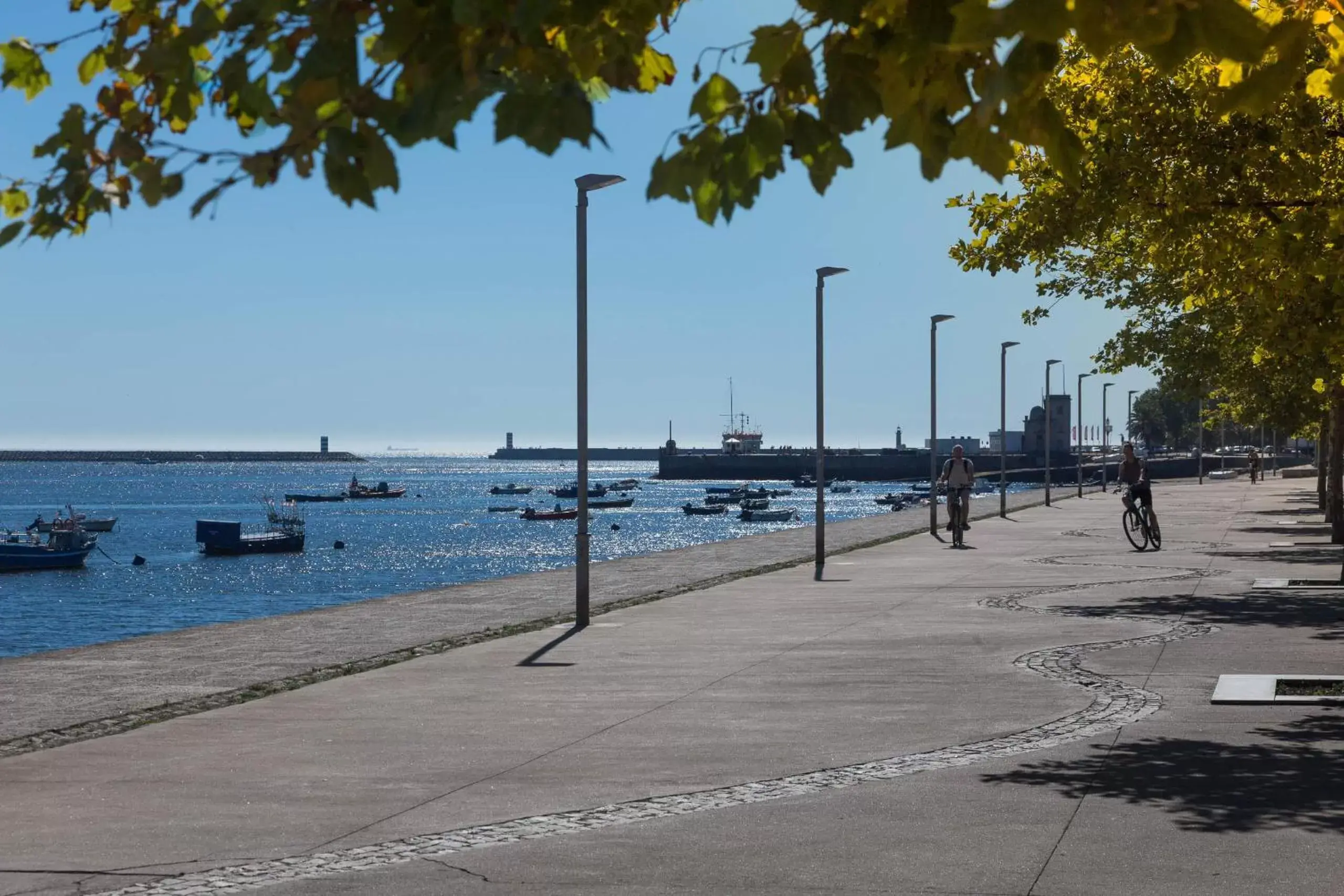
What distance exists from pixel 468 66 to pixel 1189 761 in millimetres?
6312

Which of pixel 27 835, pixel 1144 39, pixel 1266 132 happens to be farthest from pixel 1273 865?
pixel 1266 132

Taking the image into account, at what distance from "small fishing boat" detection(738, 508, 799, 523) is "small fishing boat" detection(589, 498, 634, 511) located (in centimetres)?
3236

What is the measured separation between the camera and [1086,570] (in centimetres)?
2436

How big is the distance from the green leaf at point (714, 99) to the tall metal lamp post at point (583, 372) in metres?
12.3

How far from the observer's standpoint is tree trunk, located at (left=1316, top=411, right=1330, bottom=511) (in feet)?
151

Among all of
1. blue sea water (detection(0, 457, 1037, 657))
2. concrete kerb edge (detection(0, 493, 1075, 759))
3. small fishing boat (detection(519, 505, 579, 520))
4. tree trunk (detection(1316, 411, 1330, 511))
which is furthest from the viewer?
small fishing boat (detection(519, 505, 579, 520))

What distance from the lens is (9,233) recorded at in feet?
15.2

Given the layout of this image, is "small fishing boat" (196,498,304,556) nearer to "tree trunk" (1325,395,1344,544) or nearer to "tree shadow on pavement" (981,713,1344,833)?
"tree trunk" (1325,395,1344,544)

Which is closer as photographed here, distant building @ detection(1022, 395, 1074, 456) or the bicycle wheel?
the bicycle wheel

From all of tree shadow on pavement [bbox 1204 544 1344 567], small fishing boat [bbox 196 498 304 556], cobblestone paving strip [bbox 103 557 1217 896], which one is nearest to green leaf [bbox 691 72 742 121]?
cobblestone paving strip [bbox 103 557 1217 896]

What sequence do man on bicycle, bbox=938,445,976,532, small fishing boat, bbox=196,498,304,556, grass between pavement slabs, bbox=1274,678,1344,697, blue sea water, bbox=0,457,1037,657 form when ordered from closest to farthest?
1. grass between pavement slabs, bbox=1274,678,1344,697
2. man on bicycle, bbox=938,445,976,532
3. blue sea water, bbox=0,457,1037,657
4. small fishing boat, bbox=196,498,304,556

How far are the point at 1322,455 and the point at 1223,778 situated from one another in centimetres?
4947

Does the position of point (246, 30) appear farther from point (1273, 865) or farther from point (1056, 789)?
point (1056, 789)

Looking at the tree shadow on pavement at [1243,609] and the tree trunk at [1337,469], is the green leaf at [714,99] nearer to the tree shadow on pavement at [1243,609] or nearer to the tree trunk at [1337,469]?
the tree shadow on pavement at [1243,609]
